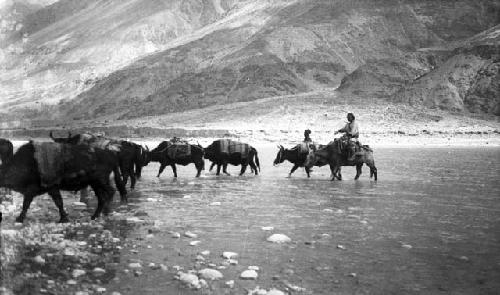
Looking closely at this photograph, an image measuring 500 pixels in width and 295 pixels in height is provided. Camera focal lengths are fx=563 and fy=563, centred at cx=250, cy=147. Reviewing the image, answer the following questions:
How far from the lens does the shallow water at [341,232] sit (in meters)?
6.57

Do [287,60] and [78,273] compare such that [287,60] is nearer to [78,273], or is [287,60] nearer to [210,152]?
[210,152]

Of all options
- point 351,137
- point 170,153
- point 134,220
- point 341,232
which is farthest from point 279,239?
point 170,153

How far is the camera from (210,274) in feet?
21.3

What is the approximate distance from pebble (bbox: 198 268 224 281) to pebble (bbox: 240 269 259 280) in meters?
0.25

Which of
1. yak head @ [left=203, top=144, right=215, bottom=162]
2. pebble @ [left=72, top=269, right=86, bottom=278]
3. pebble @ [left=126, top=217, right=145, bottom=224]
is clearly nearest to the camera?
pebble @ [left=72, top=269, right=86, bottom=278]

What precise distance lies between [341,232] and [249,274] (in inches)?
122

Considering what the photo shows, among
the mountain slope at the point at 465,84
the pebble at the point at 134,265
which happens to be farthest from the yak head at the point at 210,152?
the mountain slope at the point at 465,84

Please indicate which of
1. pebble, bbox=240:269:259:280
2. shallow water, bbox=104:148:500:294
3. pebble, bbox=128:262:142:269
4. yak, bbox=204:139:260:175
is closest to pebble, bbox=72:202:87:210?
shallow water, bbox=104:148:500:294

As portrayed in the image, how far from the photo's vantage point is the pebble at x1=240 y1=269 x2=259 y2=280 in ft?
21.2

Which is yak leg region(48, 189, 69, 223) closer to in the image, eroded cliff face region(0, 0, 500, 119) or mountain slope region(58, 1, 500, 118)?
eroded cliff face region(0, 0, 500, 119)

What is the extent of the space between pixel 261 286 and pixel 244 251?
5.33 feet

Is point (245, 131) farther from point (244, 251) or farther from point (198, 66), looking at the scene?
point (198, 66)

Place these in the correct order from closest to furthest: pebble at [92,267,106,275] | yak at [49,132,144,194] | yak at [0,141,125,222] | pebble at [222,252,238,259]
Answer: pebble at [92,267,106,275], pebble at [222,252,238,259], yak at [0,141,125,222], yak at [49,132,144,194]

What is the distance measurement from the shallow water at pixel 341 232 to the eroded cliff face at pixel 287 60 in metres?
58.9
